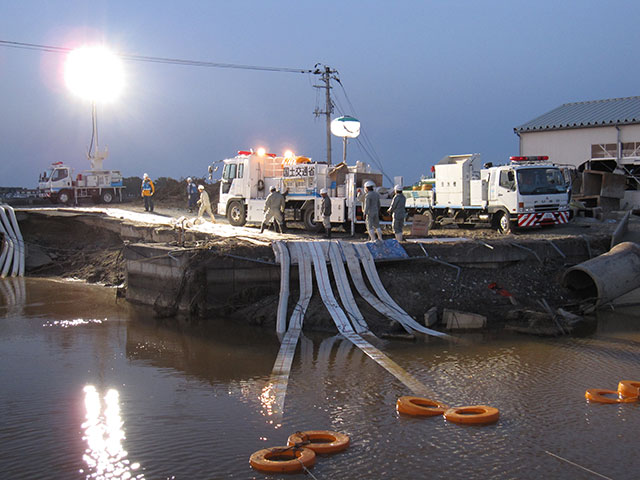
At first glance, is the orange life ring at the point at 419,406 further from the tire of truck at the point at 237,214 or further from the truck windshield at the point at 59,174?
the truck windshield at the point at 59,174

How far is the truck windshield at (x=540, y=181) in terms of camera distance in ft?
58.6

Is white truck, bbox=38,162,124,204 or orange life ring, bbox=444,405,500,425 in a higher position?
white truck, bbox=38,162,124,204

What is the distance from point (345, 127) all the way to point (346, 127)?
0.04 meters

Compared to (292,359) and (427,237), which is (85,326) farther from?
(427,237)

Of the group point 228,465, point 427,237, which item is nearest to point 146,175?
point 427,237

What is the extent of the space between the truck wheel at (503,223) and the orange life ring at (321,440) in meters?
12.9

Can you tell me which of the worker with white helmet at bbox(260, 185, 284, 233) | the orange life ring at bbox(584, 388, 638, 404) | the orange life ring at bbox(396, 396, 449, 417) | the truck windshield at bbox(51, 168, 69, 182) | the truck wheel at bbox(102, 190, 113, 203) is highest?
the truck windshield at bbox(51, 168, 69, 182)

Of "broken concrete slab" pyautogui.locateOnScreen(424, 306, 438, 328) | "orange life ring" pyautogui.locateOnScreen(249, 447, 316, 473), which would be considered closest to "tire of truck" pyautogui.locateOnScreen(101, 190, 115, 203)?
"broken concrete slab" pyautogui.locateOnScreen(424, 306, 438, 328)

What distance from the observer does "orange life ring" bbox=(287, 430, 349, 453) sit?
6254 millimetres

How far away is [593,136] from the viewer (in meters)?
28.3

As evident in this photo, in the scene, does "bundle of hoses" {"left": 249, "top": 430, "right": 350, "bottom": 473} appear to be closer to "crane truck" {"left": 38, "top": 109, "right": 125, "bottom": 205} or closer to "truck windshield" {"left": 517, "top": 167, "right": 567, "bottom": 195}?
"truck windshield" {"left": 517, "top": 167, "right": 567, "bottom": 195}

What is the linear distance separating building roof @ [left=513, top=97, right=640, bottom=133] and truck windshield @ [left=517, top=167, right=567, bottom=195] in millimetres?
11479

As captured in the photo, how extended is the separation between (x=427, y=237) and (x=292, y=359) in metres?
7.44

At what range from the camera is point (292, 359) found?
389 inches
